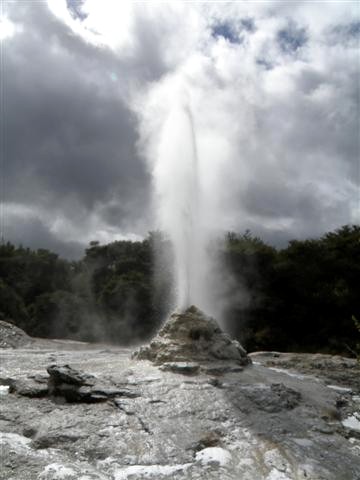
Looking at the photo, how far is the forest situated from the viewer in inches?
689

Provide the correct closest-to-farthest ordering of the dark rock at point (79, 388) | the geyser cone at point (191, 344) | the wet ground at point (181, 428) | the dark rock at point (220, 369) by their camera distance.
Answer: the wet ground at point (181, 428)
the dark rock at point (79, 388)
the dark rock at point (220, 369)
the geyser cone at point (191, 344)

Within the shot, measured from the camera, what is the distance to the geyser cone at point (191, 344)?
7.70m

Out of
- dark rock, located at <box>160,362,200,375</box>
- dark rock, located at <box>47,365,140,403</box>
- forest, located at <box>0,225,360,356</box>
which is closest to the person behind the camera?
dark rock, located at <box>47,365,140,403</box>

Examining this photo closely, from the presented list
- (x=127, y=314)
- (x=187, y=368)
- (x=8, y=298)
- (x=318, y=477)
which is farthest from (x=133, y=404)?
(x=8, y=298)

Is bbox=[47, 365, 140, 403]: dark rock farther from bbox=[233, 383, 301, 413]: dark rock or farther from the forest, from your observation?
the forest

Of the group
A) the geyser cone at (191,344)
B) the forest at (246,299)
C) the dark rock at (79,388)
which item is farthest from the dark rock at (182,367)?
the forest at (246,299)

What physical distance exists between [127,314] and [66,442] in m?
15.5

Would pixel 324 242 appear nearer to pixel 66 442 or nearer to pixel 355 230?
pixel 355 230

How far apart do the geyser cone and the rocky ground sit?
8cm

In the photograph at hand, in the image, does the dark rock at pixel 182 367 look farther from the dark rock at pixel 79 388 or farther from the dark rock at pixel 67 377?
the dark rock at pixel 67 377

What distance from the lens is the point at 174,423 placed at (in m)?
5.48

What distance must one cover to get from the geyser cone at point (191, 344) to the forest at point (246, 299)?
28.3 feet

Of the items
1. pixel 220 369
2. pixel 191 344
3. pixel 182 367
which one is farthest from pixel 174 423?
pixel 191 344

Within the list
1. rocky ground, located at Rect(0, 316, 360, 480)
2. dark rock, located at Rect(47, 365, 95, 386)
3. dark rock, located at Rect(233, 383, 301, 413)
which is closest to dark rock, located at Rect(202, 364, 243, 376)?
rocky ground, located at Rect(0, 316, 360, 480)
